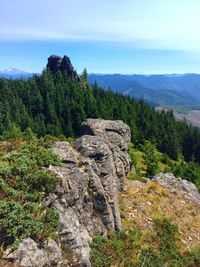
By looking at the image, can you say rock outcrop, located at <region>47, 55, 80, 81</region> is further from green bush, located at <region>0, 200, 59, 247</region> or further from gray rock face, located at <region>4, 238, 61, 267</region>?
gray rock face, located at <region>4, 238, 61, 267</region>

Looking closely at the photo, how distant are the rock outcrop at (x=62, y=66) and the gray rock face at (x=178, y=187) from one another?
13733 cm

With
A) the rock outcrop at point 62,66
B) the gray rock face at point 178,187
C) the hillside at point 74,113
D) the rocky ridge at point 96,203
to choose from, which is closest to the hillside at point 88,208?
the rocky ridge at point 96,203

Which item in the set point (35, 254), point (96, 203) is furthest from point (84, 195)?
point (35, 254)

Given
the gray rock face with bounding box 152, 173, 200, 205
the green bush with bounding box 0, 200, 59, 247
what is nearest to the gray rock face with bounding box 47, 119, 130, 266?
the green bush with bounding box 0, 200, 59, 247

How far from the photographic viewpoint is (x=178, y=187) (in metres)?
40.2

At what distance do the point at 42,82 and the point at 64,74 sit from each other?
71.9ft

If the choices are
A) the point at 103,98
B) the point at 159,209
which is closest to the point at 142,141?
the point at 103,98

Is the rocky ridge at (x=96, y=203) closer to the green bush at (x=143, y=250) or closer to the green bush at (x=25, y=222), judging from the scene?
the green bush at (x=25, y=222)

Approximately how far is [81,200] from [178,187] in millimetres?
18739

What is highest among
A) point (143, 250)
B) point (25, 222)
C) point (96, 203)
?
point (25, 222)

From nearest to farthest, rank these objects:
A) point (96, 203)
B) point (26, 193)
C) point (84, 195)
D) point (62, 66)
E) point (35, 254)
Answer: point (35, 254)
point (26, 193)
point (84, 195)
point (96, 203)
point (62, 66)

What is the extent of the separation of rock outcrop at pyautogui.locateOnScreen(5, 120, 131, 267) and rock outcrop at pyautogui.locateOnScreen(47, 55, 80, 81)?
14858 centimetres

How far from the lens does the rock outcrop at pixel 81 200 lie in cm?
2000

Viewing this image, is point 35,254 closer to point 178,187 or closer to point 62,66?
point 178,187
